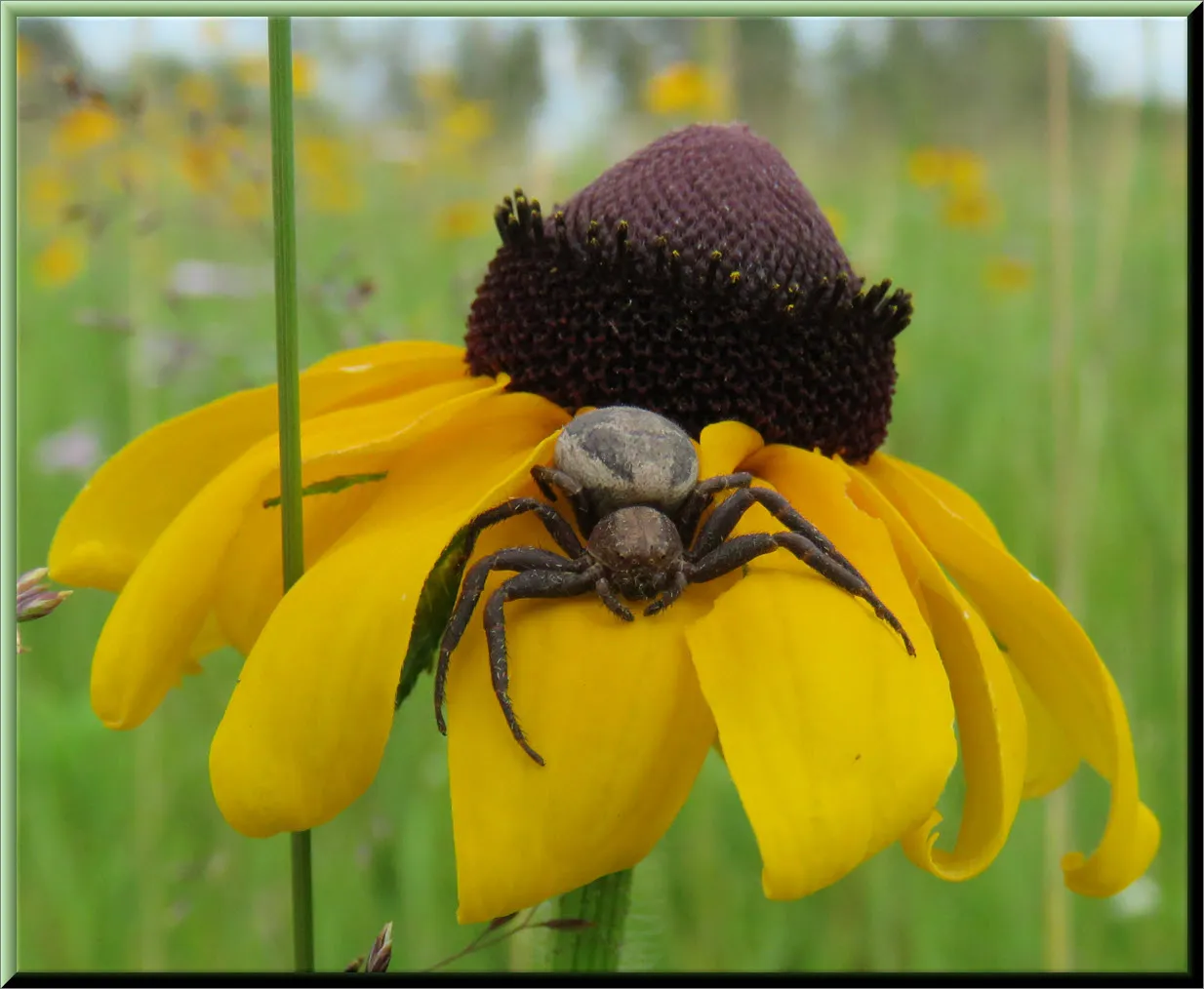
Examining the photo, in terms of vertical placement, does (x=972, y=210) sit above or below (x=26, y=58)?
below

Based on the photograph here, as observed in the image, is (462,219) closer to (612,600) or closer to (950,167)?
(950,167)

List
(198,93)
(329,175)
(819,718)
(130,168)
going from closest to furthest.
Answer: (819,718) → (198,93) → (130,168) → (329,175)

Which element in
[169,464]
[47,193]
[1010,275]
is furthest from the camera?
[1010,275]

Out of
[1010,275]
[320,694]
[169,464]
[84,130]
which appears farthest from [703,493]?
[1010,275]

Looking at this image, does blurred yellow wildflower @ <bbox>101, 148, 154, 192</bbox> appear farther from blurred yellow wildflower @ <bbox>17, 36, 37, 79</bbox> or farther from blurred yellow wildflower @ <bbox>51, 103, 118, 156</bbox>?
blurred yellow wildflower @ <bbox>17, 36, 37, 79</bbox>

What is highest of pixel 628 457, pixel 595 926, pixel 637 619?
pixel 628 457

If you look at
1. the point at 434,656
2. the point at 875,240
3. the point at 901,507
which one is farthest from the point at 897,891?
the point at 875,240
